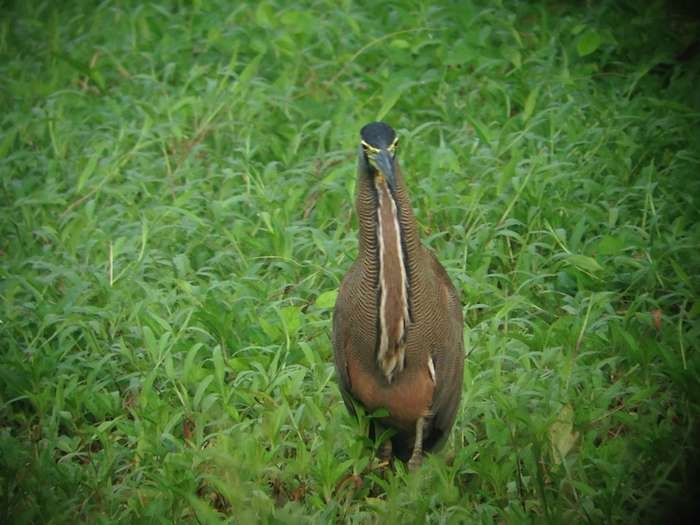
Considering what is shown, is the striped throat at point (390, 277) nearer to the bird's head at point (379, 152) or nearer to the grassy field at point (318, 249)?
the bird's head at point (379, 152)

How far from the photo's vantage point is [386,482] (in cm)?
561

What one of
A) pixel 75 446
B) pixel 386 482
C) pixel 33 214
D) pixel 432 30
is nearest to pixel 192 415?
pixel 75 446

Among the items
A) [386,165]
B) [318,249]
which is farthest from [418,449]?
[318,249]

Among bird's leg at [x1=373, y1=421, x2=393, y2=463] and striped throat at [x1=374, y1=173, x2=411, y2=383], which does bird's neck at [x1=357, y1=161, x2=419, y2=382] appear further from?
bird's leg at [x1=373, y1=421, x2=393, y2=463]

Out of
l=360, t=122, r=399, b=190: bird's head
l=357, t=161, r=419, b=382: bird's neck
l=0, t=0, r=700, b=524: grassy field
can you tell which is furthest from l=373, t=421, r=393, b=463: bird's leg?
l=360, t=122, r=399, b=190: bird's head

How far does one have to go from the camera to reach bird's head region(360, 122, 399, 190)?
5.44 m

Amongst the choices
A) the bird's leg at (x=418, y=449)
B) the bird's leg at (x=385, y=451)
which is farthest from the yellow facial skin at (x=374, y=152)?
the bird's leg at (x=385, y=451)

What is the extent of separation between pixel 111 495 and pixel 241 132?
3346mm

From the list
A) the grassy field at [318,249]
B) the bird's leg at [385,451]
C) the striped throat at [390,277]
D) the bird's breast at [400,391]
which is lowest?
the bird's leg at [385,451]

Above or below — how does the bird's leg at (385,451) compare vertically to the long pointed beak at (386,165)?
below

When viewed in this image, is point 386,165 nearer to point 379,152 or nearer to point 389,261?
point 379,152

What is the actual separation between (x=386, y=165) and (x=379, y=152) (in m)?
0.07

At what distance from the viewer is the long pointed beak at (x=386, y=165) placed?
5430 mm

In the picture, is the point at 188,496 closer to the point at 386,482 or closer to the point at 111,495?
the point at 111,495
